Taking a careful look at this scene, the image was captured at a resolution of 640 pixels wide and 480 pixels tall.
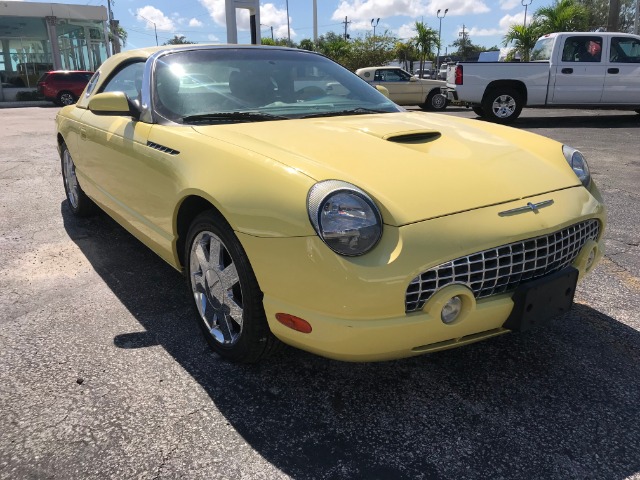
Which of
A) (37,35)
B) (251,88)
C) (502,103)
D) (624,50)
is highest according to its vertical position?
(37,35)

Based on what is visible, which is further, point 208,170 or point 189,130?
point 189,130

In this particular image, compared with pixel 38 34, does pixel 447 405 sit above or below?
below

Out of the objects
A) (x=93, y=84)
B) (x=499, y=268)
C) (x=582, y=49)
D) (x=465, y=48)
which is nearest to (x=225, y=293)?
(x=499, y=268)

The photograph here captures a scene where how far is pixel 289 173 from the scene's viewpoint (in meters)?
2.04

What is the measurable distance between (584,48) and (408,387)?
12059 millimetres

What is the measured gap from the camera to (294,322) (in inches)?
79.0

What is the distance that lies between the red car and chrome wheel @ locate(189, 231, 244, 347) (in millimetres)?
23346

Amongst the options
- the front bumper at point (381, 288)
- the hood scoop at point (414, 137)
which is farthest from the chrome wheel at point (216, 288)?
the hood scoop at point (414, 137)

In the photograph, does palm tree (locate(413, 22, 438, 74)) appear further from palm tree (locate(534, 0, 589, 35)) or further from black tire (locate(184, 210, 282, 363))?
black tire (locate(184, 210, 282, 363))

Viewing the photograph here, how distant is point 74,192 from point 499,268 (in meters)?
4.08

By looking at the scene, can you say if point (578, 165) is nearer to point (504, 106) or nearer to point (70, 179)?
point (70, 179)

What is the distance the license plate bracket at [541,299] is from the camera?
2027 mm

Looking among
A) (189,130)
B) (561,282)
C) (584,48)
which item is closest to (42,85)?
(584,48)

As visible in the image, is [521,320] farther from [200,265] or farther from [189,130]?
[189,130]
